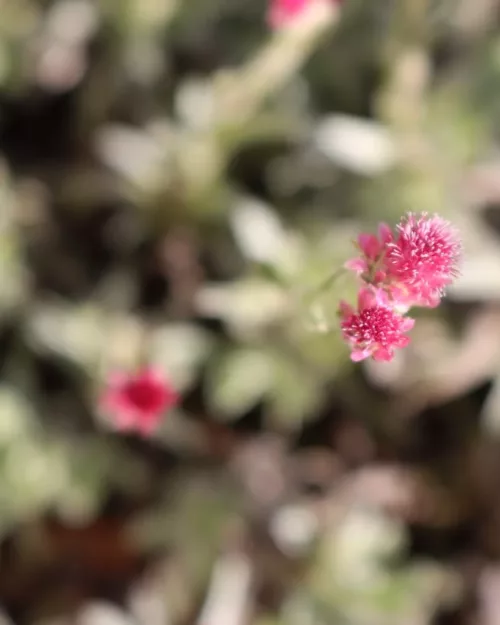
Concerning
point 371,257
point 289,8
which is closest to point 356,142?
point 289,8

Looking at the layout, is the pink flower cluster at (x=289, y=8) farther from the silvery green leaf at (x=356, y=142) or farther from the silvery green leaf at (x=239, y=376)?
the silvery green leaf at (x=239, y=376)

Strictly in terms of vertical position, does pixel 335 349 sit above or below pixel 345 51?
below

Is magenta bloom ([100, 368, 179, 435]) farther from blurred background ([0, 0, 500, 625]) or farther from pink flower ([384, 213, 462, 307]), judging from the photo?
pink flower ([384, 213, 462, 307])

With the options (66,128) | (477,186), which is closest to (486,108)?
(477,186)

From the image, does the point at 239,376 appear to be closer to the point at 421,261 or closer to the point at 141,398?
the point at 141,398

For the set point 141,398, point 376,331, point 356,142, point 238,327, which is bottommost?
point 376,331

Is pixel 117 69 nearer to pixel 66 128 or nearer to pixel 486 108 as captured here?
pixel 66 128

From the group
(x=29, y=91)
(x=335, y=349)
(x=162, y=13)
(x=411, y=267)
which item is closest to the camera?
(x=411, y=267)
